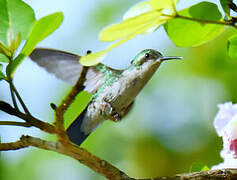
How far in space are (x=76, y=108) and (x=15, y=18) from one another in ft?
1.33

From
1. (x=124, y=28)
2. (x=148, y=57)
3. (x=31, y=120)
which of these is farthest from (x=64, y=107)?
(x=148, y=57)

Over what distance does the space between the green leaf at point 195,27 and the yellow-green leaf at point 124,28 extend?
0.20 meters

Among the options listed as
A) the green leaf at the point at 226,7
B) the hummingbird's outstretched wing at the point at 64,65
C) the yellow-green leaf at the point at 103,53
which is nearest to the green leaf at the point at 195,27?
the green leaf at the point at 226,7

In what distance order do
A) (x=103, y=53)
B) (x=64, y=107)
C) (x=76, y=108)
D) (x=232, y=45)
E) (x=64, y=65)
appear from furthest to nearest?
(x=64, y=65), (x=76, y=108), (x=232, y=45), (x=103, y=53), (x=64, y=107)

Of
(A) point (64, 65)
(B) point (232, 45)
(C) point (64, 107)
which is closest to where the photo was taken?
(C) point (64, 107)

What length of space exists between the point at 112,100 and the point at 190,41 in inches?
19.8

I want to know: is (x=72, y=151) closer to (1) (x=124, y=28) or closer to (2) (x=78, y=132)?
(1) (x=124, y=28)

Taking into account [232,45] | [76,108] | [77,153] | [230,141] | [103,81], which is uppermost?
[103,81]

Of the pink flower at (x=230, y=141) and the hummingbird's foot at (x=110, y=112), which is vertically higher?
the hummingbird's foot at (x=110, y=112)

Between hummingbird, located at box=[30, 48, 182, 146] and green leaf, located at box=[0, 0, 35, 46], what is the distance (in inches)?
20.7

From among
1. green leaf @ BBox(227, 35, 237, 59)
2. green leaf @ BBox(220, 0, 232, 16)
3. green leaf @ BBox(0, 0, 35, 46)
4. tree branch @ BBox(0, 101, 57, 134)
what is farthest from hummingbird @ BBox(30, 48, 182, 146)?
tree branch @ BBox(0, 101, 57, 134)

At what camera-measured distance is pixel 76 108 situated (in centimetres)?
163

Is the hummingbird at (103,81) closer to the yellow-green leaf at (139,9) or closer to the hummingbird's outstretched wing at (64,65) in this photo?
the hummingbird's outstretched wing at (64,65)

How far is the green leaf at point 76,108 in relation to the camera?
1587mm
